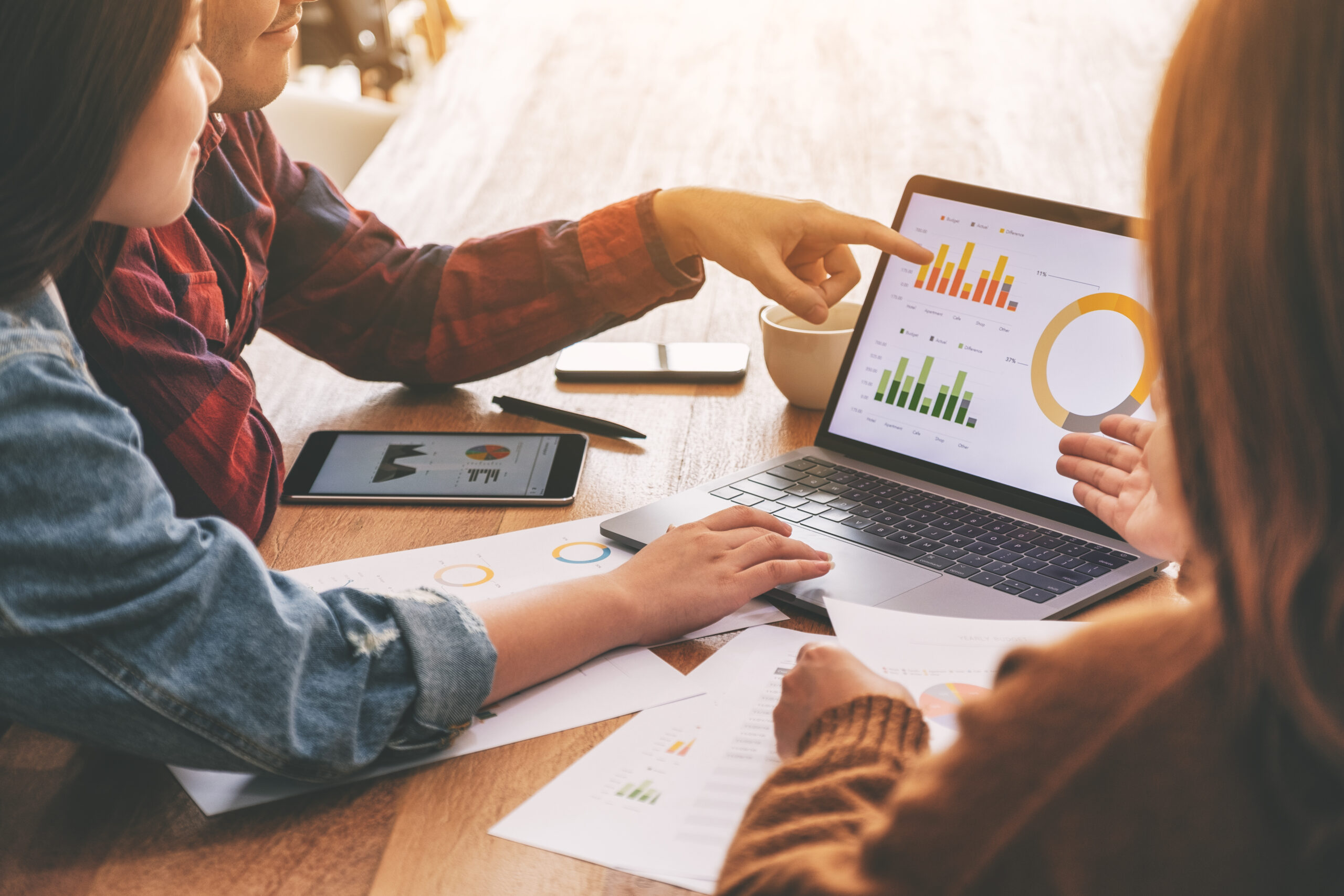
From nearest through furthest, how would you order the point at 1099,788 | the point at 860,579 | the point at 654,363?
the point at 1099,788 → the point at 860,579 → the point at 654,363

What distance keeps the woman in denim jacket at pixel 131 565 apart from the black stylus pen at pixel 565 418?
0.43 metres

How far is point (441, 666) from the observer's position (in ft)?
2.09

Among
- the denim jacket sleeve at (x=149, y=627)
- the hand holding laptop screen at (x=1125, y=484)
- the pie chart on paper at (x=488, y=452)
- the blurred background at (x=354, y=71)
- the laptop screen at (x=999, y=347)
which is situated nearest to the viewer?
the denim jacket sleeve at (x=149, y=627)

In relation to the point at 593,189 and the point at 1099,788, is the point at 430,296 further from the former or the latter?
the point at 1099,788

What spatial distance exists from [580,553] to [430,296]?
44 cm

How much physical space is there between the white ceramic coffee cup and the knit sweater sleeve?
531mm

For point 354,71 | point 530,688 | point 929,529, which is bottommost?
point 530,688

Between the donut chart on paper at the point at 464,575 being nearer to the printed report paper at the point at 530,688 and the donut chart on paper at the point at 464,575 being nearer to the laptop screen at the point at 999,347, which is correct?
the printed report paper at the point at 530,688

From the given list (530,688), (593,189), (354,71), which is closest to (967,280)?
(530,688)

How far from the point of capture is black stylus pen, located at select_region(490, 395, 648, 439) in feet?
3.53

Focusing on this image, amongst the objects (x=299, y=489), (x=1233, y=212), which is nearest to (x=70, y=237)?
(x=299, y=489)

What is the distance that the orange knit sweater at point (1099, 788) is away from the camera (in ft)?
1.22

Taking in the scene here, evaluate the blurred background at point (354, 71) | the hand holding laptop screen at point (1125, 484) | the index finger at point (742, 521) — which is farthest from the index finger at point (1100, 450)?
the blurred background at point (354, 71)

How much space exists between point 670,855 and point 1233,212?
1.29 ft
